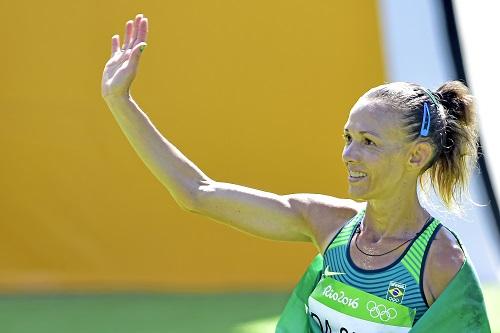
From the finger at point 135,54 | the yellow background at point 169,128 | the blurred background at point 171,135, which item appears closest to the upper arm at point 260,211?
the finger at point 135,54

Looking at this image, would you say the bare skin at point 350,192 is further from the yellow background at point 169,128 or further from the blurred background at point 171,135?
the yellow background at point 169,128

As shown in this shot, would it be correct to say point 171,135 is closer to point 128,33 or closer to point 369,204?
point 128,33

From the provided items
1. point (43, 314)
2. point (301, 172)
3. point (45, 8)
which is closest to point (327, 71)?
point (301, 172)

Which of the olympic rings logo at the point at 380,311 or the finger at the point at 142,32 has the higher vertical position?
the finger at the point at 142,32

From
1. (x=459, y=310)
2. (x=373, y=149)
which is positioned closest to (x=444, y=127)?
(x=373, y=149)

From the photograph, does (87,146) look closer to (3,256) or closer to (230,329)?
(3,256)

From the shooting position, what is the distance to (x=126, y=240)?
19.1 ft

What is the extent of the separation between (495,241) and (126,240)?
228 cm

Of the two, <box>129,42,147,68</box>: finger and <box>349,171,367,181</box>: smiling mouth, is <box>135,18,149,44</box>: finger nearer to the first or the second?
<box>129,42,147,68</box>: finger

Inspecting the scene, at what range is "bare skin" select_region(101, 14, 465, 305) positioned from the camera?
7.98 feet

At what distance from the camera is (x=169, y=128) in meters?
5.80

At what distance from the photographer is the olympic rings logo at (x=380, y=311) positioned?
2385 millimetres

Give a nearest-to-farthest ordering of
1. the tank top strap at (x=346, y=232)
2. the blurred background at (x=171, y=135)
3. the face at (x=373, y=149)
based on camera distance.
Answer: the face at (x=373, y=149) → the tank top strap at (x=346, y=232) → the blurred background at (x=171, y=135)

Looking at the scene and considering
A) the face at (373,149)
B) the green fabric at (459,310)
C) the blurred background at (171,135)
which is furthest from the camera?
the blurred background at (171,135)
